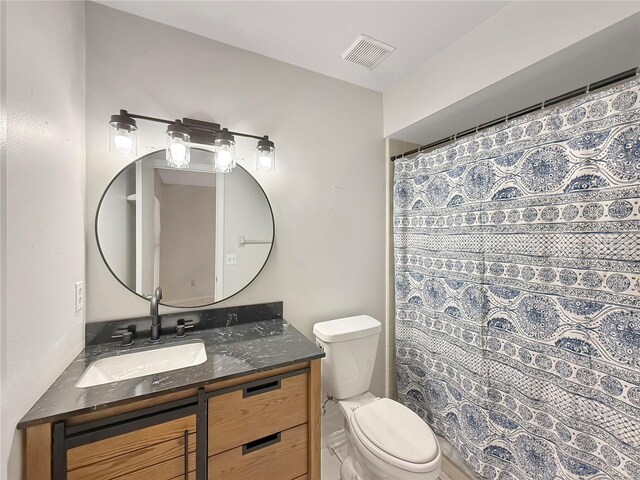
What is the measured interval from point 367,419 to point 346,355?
0.33 m

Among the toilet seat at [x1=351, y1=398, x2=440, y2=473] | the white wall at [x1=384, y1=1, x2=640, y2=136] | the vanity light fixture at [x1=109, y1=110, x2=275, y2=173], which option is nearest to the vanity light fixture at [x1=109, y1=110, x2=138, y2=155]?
the vanity light fixture at [x1=109, y1=110, x2=275, y2=173]

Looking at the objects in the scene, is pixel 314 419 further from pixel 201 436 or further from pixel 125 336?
pixel 125 336

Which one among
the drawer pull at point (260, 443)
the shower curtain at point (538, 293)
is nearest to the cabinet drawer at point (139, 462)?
the drawer pull at point (260, 443)

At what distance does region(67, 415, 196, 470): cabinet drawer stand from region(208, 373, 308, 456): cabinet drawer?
0.10 metres

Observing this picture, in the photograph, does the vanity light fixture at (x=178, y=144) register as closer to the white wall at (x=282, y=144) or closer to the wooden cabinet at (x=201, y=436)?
the white wall at (x=282, y=144)

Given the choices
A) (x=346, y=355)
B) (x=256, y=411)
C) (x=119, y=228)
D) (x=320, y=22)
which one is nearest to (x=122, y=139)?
(x=119, y=228)

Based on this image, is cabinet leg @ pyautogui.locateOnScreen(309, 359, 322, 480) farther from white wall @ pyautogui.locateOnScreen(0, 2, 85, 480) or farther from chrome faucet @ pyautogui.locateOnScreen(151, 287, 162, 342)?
white wall @ pyautogui.locateOnScreen(0, 2, 85, 480)

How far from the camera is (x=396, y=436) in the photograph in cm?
131

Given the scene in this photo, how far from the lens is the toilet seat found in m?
1.17

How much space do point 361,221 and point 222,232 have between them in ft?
3.21

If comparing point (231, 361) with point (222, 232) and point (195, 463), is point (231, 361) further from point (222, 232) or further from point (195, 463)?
point (222, 232)

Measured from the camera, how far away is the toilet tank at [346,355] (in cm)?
158

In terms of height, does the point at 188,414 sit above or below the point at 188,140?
below

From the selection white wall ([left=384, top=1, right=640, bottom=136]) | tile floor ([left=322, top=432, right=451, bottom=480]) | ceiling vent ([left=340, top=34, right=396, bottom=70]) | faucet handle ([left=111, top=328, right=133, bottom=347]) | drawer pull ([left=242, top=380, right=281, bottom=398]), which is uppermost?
ceiling vent ([left=340, top=34, right=396, bottom=70])
